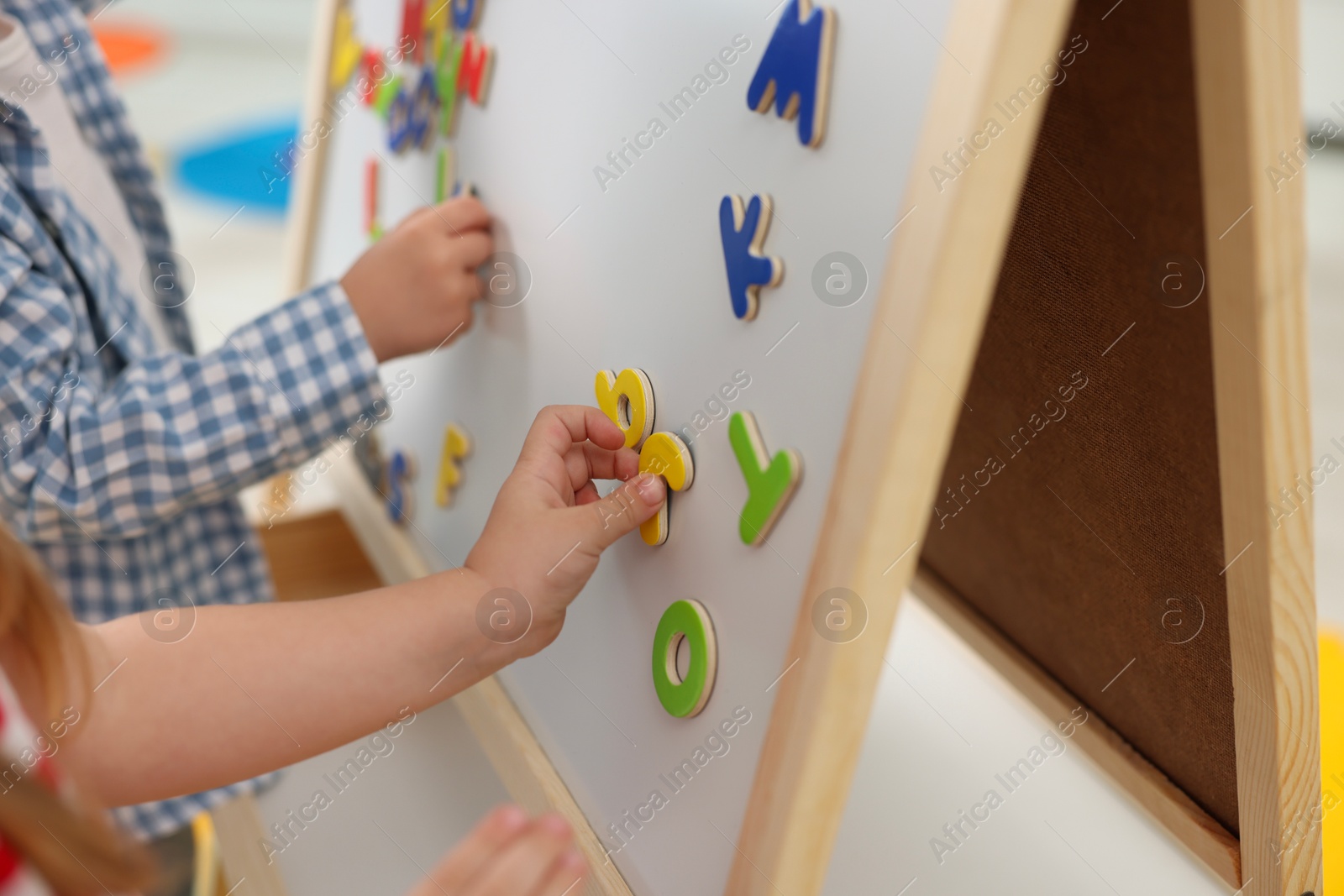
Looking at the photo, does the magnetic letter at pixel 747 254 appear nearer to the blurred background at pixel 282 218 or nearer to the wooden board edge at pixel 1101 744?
the blurred background at pixel 282 218

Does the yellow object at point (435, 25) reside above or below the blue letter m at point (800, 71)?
above

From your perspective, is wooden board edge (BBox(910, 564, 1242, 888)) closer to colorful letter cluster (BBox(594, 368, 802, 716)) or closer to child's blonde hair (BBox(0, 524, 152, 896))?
colorful letter cluster (BBox(594, 368, 802, 716))

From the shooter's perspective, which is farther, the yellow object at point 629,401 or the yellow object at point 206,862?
the yellow object at point 206,862

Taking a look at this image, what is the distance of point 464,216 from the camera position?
24.2 inches

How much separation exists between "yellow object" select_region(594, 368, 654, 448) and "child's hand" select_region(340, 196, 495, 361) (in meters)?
0.16

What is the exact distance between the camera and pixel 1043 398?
0.53 metres

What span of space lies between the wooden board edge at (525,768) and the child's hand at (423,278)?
0.22 meters

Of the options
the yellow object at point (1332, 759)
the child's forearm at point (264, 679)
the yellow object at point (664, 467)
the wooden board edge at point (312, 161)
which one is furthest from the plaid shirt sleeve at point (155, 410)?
the yellow object at point (1332, 759)

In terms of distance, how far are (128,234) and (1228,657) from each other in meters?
0.75

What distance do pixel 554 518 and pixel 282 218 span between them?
6.91 ft

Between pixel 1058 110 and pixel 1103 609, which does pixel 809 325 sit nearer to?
pixel 1058 110

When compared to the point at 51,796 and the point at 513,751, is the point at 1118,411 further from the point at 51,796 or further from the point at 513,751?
the point at 51,796

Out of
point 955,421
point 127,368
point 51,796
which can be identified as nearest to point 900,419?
point 955,421

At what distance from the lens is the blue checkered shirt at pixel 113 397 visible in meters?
0.56
